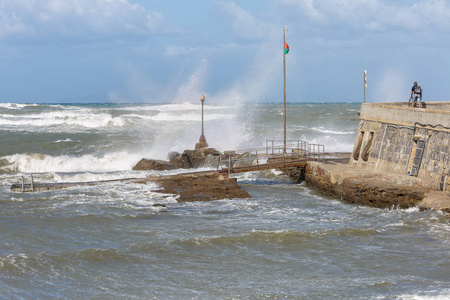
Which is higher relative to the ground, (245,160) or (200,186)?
(245,160)

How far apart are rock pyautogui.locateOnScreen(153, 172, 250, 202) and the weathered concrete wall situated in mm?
4776

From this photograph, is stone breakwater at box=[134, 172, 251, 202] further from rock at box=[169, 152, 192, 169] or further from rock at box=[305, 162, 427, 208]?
rock at box=[169, 152, 192, 169]

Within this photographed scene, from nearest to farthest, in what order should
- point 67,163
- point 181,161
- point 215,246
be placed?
point 215,246
point 181,161
point 67,163

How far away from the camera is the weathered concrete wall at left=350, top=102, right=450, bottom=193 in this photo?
54.3 feet

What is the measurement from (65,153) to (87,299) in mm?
27489

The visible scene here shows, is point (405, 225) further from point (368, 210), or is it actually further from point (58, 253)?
point (58, 253)

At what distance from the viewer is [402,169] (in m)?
18.2

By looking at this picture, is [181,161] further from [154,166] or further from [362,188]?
[362,188]

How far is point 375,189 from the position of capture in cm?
1734

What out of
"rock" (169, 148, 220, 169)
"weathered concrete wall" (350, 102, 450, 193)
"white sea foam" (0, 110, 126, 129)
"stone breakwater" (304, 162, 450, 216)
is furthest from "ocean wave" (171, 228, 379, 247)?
"white sea foam" (0, 110, 126, 129)

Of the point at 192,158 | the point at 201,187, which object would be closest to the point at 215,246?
the point at 201,187

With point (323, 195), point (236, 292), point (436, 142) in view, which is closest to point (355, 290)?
point (236, 292)

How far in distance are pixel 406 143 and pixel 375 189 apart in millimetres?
2059

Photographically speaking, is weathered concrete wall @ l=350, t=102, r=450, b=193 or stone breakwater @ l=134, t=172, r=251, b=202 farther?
stone breakwater @ l=134, t=172, r=251, b=202
